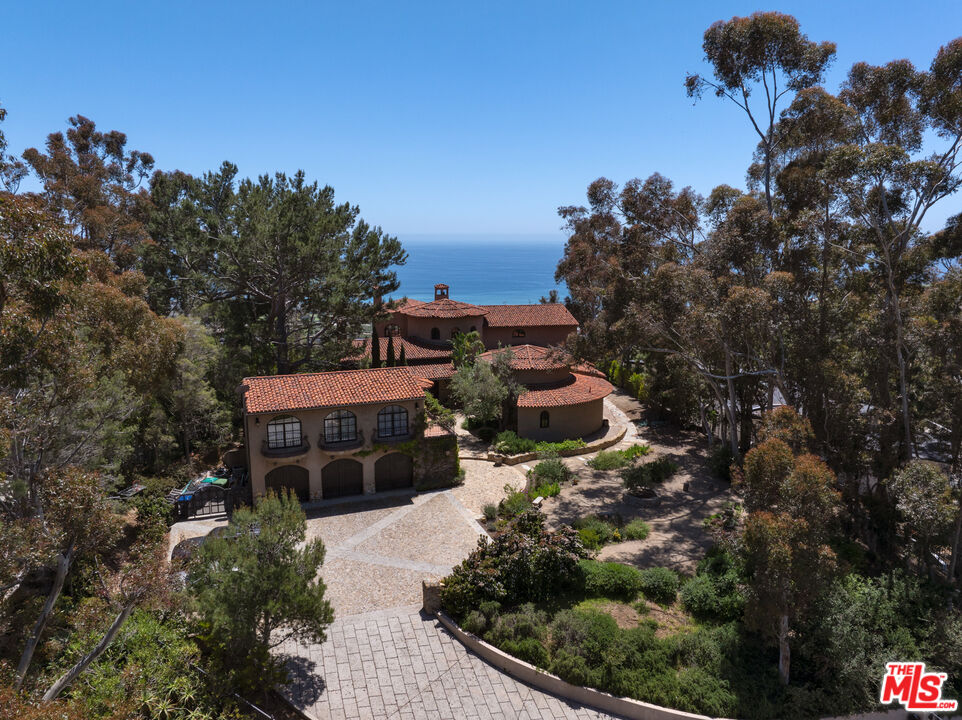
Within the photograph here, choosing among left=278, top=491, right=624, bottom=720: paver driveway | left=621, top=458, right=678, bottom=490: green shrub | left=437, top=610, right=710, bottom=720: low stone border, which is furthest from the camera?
left=621, top=458, right=678, bottom=490: green shrub

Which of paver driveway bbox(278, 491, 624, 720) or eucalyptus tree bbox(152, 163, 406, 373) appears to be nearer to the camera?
paver driveway bbox(278, 491, 624, 720)

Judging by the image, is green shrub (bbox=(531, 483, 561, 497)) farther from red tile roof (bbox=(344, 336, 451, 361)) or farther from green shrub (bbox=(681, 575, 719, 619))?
red tile roof (bbox=(344, 336, 451, 361))

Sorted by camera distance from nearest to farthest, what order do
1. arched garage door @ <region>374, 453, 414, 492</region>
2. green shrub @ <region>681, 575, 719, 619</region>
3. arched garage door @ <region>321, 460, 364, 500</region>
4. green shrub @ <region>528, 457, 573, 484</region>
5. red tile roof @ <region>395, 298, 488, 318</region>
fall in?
green shrub @ <region>681, 575, 719, 619</region> < arched garage door @ <region>321, 460, 364, 500</region> < arched garage door @ <region>374, 453, 414, 492</region> < green shrub @ <region>528, 457, 573, 484</region> < red tile roof @ <region>395, 298, 488, 318</region>

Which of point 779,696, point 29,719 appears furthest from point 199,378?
point 779,696

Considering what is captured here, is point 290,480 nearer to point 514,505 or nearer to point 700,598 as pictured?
point 514,505

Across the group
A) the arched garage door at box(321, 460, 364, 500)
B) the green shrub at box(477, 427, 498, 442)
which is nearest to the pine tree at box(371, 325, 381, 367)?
the green shrub at box(477, 427, 498, 442)

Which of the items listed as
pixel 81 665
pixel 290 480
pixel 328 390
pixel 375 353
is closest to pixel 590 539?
pixel 328 390
